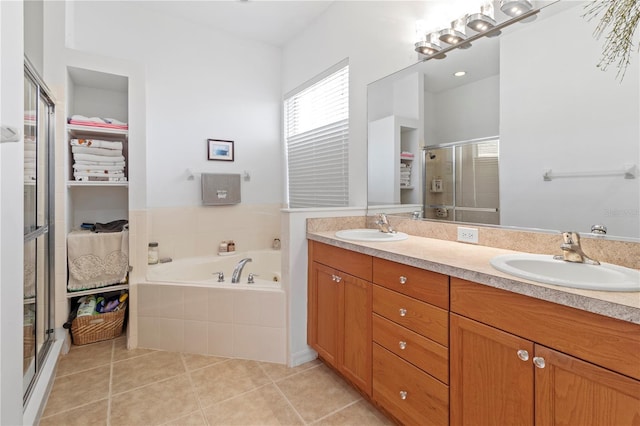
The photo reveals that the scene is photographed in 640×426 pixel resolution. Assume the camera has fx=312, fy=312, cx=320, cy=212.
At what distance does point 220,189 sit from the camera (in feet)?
10.0

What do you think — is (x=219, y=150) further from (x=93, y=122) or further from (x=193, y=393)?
(x=193, y=393)

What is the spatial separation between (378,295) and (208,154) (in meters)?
2.27

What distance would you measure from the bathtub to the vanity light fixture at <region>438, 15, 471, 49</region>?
1818 mm

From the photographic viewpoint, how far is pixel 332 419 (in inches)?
61.6

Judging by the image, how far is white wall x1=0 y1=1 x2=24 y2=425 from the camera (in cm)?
91

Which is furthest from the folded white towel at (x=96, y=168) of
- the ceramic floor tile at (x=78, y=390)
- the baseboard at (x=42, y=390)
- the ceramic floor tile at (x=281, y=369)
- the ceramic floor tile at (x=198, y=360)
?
the ceramic floor tile at (x=281, y=369)

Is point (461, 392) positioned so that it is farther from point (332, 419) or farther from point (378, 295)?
point (332, 419)

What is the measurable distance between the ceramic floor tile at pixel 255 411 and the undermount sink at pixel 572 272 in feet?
4.06

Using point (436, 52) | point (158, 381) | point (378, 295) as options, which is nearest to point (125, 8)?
point (436, 52)

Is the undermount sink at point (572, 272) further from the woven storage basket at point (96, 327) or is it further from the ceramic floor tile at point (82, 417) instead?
the woven storage basket at point (96, 327)

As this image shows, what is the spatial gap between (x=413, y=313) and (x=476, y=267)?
35 centimetres

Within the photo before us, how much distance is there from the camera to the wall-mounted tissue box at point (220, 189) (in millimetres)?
2994

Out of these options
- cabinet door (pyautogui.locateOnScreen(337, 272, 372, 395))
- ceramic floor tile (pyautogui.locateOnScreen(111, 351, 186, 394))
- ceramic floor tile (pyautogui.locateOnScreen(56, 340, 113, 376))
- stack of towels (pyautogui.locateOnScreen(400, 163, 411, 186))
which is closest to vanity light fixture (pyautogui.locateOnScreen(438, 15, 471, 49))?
stack of towels (pyautogui.locateOnScreen(400, 163, 411, 186))

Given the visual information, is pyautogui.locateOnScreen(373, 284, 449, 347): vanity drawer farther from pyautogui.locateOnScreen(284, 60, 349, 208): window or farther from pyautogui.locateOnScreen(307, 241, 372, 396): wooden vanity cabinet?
pyautogui.locateOnScreen(284, 60, 349, 208): window
